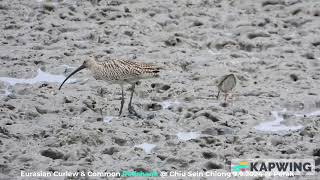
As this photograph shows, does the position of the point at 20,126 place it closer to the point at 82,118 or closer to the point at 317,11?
the point at 82,118

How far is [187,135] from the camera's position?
32.0 ft

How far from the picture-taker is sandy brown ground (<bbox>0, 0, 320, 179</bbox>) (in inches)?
351

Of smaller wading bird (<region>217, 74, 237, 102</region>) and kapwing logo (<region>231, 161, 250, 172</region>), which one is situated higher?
smaller wading bird (<region>217, 74, 237, 102</region>)

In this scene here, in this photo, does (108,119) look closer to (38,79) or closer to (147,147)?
(147,147)

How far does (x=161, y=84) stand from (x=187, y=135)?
6.69 ft

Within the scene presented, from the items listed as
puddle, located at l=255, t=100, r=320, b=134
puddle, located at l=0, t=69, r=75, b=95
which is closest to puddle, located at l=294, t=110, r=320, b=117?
puddle, located at l=255, t=100, r=320, b=134

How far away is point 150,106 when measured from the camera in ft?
35.4

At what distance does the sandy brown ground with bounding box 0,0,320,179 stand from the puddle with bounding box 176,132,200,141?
0.10 m

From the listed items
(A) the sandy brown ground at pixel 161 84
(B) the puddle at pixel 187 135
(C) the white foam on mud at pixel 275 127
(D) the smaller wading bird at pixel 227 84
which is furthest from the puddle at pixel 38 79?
(C) the white foam on mud at pixel 275 127

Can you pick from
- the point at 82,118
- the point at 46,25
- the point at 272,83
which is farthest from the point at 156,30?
the point at 82,118

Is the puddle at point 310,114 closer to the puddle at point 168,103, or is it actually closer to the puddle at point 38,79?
the puddle at point 168,103

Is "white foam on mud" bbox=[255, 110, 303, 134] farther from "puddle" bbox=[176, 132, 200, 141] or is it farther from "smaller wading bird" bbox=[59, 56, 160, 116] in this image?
"smaller wading bird" bbox=[59, 56, 160, 116]

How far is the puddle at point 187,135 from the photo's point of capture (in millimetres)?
9609

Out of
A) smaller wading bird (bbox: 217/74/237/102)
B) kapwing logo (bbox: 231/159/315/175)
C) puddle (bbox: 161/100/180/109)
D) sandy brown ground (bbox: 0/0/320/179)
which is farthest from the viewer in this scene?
smaller wading bird (bbox: 217/74/237/102)
